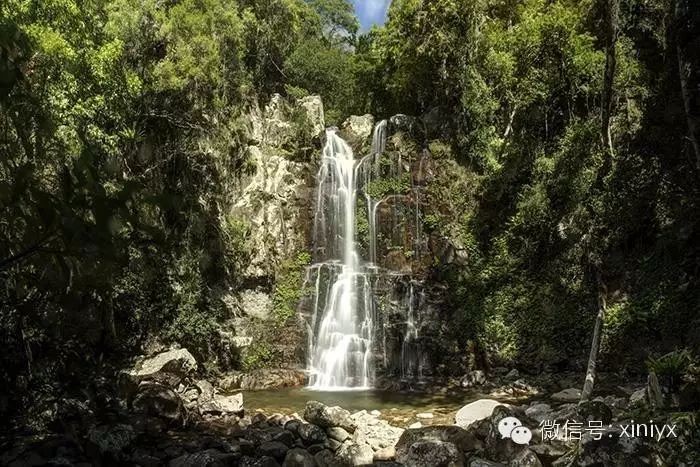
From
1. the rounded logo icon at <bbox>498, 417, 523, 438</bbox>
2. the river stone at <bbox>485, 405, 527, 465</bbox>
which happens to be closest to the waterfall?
the river stone at <bbox>485, 405, 527, 465</bbox>

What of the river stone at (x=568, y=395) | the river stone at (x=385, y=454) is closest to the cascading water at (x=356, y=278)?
the river stone at (x=568, y=395)

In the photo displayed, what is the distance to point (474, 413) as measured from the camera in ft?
30.2

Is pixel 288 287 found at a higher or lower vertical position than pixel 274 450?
higher

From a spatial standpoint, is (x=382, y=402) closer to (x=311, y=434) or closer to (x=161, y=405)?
(x=311, y=434)

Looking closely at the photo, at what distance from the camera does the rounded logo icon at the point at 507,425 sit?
7.14 metres

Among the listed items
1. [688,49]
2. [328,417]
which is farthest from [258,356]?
[688,49]

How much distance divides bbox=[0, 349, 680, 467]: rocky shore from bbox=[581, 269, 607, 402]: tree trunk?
48 cm

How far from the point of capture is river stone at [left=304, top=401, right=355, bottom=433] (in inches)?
344

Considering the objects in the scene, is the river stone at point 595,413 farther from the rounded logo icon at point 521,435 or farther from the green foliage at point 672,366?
the green foliage at point 672,366

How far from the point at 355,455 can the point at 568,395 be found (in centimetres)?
518

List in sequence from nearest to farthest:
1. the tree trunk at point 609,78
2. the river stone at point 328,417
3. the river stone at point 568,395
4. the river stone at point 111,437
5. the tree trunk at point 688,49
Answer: the river stone at point 111,437 → the river stone at point 328,417 → the tree trunk at point 688,49 → the river stone at point 568,395 → the tree trunk at point 609,78

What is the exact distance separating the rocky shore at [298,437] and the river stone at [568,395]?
89 millimetres

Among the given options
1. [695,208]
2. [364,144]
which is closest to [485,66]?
[364,144]

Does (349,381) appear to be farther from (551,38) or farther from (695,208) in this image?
(551,38)
